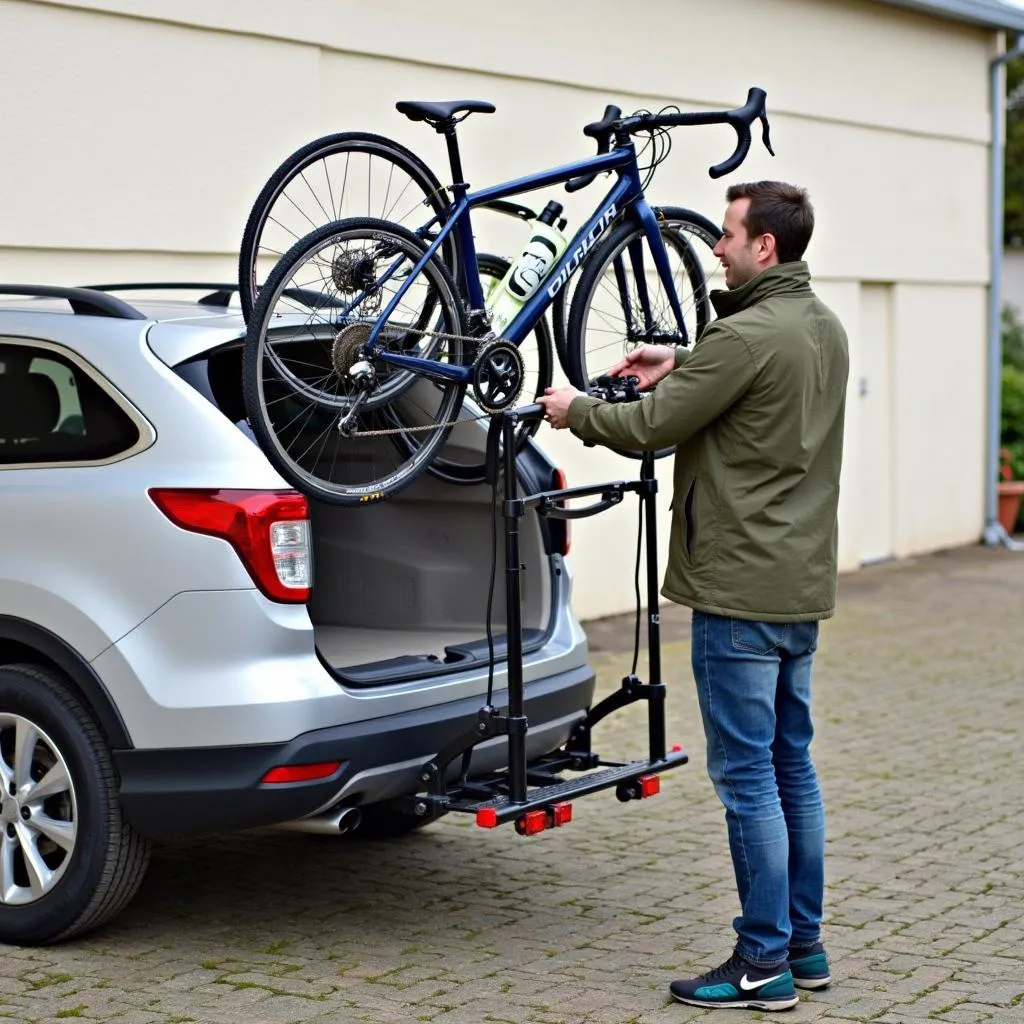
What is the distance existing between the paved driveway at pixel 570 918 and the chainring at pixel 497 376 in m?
1.59

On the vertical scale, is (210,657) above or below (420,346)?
below

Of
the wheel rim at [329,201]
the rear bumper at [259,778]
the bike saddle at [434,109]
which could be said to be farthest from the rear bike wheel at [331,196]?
the rear bumper at [259,778]

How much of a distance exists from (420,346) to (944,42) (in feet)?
36.4

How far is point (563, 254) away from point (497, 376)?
0.56m

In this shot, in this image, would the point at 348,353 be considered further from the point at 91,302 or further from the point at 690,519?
the point at 690,519

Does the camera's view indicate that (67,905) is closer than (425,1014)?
No

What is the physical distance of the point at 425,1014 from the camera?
4664 millimetres

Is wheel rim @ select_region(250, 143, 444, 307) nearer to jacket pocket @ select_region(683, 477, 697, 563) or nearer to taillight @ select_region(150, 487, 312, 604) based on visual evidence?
taillight @ select_region(150, 487, 312, 604)

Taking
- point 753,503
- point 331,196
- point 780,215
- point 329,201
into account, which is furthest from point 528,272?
point 329,201

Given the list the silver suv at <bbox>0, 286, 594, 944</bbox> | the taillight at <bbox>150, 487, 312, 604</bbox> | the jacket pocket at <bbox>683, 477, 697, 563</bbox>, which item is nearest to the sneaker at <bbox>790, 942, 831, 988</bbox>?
the silver suv at <bbox>0, 286, 594, 944</bbox>

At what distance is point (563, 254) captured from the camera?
215 inches

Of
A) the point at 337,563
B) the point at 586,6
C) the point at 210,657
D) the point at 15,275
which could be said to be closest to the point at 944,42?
the point at 586,6

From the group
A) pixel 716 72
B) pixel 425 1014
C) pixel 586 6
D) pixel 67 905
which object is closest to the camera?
pixel 425 1014

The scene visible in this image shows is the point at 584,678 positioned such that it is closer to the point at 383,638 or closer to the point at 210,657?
the point at 383,638
